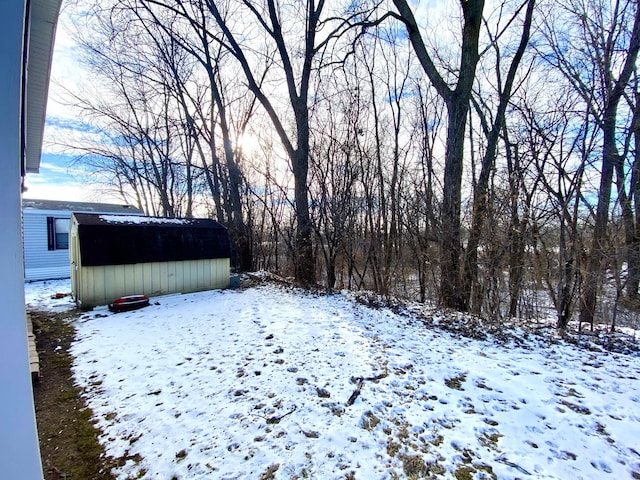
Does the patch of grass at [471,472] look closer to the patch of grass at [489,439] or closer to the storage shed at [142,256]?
the patch of grass at [489,439]

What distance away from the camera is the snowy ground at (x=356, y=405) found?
192cm

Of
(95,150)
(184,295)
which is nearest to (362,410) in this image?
(184,295)

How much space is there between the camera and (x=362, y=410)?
8.04ft

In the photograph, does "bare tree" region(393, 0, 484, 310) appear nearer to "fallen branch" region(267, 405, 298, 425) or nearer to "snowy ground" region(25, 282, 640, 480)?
"snowy ground" region(25, 282, 640, 480)

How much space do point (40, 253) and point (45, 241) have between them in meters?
0.44

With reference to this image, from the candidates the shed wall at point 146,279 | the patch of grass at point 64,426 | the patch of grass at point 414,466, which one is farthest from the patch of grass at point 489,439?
the shed wall at point 146,279

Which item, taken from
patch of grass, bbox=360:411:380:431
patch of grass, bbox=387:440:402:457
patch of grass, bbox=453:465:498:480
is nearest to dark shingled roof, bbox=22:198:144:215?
patch of grass, bbox=360:411:380:431

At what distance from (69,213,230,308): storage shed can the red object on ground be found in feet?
1.83

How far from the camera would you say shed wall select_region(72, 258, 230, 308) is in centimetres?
596

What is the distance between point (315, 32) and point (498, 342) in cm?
813

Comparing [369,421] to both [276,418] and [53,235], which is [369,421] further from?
[53,235]

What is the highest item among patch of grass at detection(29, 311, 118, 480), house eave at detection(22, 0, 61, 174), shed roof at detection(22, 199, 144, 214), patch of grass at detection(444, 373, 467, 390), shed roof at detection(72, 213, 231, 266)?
house eave at detection(22, 0, 61, 174)

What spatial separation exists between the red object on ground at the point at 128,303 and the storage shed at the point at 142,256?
22.0 inches

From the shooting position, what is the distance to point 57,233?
10.4 metres
